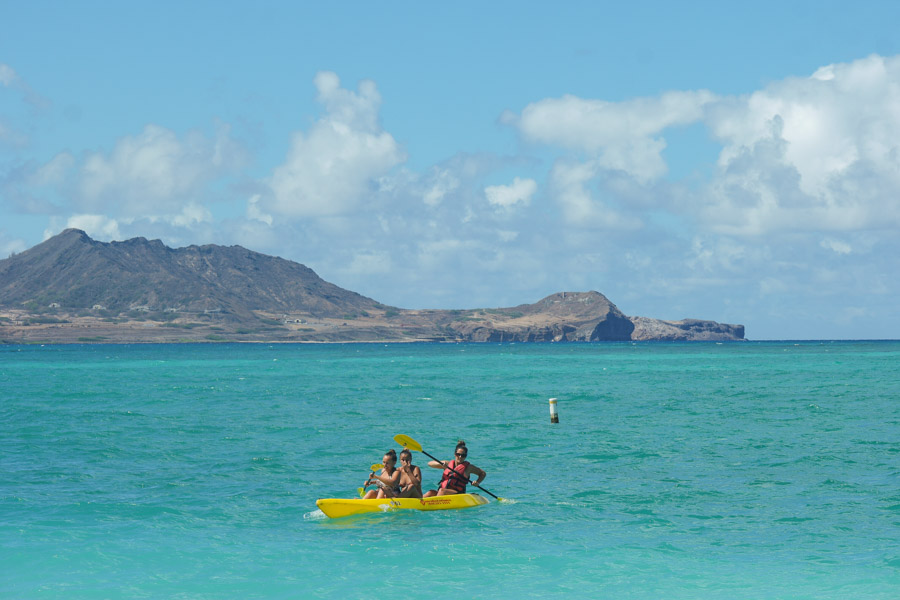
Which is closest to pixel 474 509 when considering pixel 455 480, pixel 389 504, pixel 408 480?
pixel 455 480

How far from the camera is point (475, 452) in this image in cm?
3838

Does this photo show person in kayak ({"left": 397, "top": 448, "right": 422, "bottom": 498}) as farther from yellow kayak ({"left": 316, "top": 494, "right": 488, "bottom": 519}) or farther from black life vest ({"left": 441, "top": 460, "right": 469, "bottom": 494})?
black life vest ({"left": 441, "top": 460, "right": 469, "bottom": 494})

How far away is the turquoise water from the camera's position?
771 inches

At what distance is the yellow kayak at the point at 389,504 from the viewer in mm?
25109

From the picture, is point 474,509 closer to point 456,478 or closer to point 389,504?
point 456,478

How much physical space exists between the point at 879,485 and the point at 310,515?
1773cm

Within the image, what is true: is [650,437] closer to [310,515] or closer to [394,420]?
[394,420]

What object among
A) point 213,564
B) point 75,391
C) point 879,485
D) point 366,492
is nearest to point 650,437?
point 879,485

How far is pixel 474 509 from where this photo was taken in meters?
26.8

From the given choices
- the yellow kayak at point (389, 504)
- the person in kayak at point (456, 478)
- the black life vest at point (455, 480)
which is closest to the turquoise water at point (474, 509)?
the yellow kayak at point (389, 504)

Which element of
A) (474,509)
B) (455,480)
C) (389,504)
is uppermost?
(455,480)

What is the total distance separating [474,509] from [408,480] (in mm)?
2114

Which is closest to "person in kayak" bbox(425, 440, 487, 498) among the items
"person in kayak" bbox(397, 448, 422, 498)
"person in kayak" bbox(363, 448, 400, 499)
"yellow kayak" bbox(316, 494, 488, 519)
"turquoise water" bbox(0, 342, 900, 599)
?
"yellow kayak" bbox(316, 494, 488, 519)

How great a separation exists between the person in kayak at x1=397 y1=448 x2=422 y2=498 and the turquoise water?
82 cm
